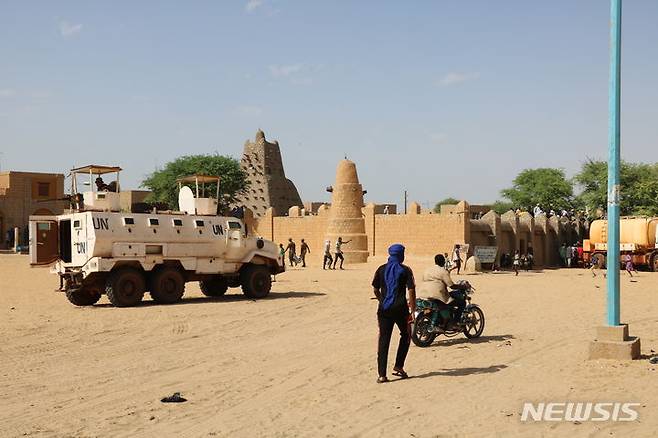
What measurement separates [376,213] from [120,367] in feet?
112

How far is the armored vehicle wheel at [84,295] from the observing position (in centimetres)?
1823

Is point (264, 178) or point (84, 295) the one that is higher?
point (264, 178)

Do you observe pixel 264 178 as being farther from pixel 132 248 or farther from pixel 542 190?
pixel 132 248

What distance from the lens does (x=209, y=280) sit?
20641 mm

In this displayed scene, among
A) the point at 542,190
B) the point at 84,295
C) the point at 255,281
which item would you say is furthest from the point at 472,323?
the point at 542,190

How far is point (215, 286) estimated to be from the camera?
829 inches

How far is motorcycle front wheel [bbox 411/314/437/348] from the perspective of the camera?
11.0 metres

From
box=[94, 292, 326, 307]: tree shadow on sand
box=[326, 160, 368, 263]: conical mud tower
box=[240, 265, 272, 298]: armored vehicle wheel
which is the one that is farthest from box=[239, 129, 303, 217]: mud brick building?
box=[240, 265, 272, 298]: armored vehicle wheel

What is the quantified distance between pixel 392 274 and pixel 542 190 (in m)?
58.7

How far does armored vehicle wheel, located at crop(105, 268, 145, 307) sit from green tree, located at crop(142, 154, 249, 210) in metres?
43.8

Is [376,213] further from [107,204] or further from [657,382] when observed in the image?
[657,382]

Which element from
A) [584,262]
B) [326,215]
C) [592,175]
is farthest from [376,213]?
[592,175]

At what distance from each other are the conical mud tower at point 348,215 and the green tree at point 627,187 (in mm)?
16168

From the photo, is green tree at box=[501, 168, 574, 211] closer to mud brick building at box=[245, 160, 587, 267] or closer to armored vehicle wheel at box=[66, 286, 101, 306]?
mud brick building at box=[245, 160, 587, 267]
